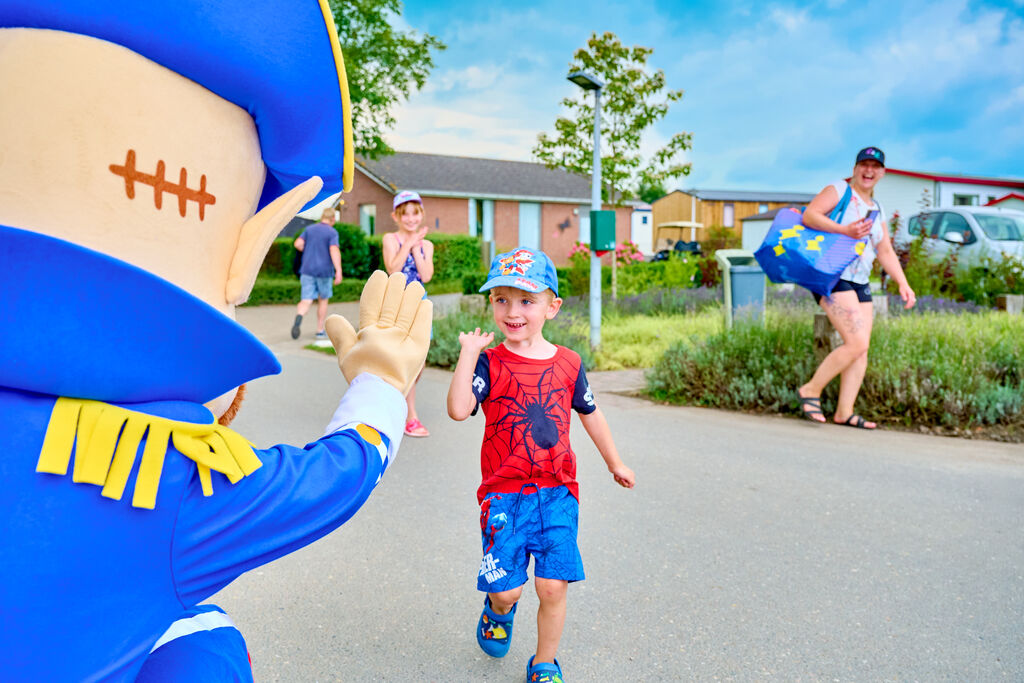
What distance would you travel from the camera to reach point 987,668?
274 centimetres

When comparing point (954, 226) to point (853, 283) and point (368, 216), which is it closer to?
point (853, 283)

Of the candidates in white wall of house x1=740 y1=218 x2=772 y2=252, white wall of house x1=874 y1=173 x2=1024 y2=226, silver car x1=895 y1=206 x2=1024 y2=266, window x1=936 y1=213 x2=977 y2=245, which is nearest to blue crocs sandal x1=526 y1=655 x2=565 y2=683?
silver car x1=895 y1=206 x2=1024 y2=266

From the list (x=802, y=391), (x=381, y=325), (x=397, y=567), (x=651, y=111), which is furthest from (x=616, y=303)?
(x=381, y=325)

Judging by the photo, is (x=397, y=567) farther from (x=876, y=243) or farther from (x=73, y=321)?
(x=876, y=243)

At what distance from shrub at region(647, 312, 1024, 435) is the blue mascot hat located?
5.47 meters

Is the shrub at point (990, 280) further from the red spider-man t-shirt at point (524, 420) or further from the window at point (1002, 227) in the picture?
the red spider-man t-shirt at point (524, 420)

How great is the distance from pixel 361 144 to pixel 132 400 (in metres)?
19.2

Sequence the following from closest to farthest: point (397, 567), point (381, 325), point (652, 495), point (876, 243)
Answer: point (381, 325) < point (397, 567) < point (652, 495) < point (876, 243)

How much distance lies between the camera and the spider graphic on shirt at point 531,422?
8.61ft

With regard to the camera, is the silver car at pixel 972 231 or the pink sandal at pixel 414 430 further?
the silver car at pixel 972 231

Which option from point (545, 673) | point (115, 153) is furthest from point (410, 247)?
point (115, 153)

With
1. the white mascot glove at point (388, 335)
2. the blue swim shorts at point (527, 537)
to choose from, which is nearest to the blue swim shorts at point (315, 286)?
the blue swim shorts at point (527, 537)

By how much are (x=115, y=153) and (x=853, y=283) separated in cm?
567

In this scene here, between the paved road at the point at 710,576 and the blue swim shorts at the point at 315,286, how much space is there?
5.37 meters
